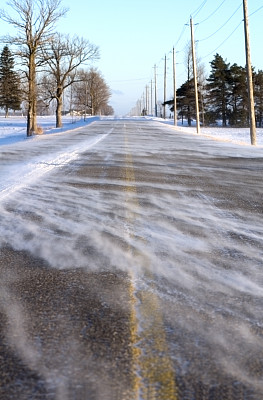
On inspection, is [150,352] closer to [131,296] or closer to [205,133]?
[131,296]

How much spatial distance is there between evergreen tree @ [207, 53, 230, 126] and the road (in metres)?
74.9

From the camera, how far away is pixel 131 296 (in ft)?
11.3

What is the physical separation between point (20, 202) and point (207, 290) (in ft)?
15.0

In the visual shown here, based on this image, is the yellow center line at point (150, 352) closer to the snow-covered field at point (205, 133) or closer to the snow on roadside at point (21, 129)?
the snow-covered field at point (205, 133)

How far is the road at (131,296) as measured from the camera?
2299 millimetres

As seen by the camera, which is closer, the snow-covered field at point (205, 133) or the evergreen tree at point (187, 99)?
the snow-covered field at point (205, 133)

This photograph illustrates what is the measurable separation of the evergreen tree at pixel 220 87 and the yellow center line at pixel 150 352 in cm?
7917

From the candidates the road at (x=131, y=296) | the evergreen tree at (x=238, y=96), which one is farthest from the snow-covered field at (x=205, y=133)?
the evergreen tree at (x=238, y=96)

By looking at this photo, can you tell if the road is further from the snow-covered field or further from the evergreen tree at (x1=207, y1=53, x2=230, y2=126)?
the evergreen tree at (x1=207, y1=53, x2=230, y2=126)

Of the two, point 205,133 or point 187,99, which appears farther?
point 187,99

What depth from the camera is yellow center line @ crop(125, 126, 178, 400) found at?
2.19 metres

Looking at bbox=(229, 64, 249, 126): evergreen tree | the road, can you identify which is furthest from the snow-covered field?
bbox=(229, 64, 249, 126): evergreen tree

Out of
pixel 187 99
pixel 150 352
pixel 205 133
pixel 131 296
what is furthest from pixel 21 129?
pixel 150 352

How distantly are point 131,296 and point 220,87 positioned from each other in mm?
80189
